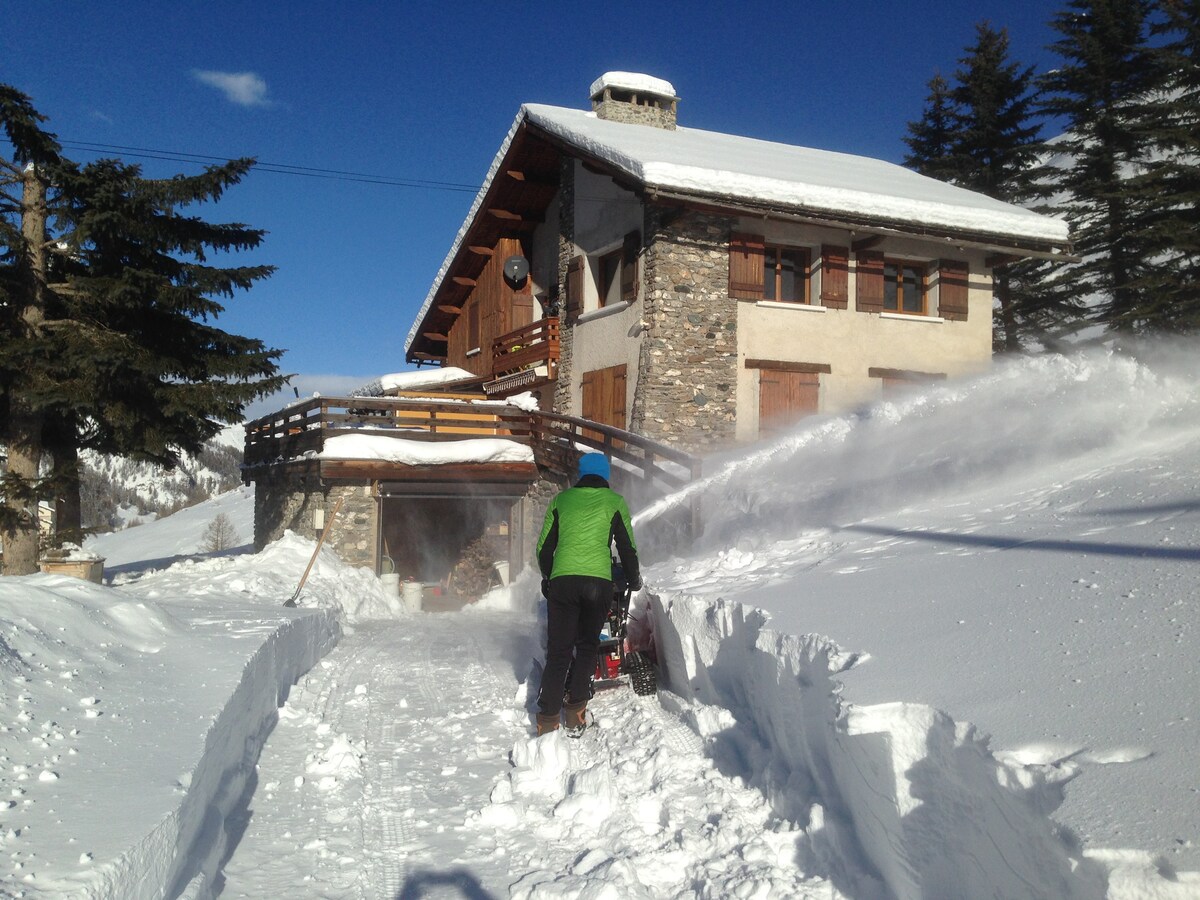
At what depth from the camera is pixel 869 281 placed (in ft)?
58.2

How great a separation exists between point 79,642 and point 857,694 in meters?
4.37

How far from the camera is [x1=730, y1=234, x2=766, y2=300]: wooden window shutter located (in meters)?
16.6

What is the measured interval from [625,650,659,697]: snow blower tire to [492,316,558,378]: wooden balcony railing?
45.9 feet

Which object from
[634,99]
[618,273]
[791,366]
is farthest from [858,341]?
[634,99]

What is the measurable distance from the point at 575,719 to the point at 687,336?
11.1m

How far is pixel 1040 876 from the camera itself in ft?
8.80

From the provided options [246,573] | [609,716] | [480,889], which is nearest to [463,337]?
[246,573]

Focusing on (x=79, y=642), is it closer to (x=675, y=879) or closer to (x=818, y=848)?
(x=675, y=879)

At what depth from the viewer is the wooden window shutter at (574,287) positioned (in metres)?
19.2

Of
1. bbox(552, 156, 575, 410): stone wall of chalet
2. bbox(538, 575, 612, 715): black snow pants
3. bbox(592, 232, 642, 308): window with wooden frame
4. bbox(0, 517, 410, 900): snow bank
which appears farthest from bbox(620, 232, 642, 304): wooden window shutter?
bbox(538, 575, 612, 715): black snow pants

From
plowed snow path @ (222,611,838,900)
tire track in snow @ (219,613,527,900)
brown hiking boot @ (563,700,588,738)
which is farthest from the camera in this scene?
brown hiking boot @ (563,700,588,738)

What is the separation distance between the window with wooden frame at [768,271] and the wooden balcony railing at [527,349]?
5029 mm

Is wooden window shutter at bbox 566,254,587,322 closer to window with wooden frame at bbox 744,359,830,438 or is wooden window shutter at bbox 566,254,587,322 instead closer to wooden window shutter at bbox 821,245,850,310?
window with wooden frame at bbox 744,359,830,438

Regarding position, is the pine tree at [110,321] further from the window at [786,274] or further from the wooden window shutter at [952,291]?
the wooden window shutter at [952,291]
